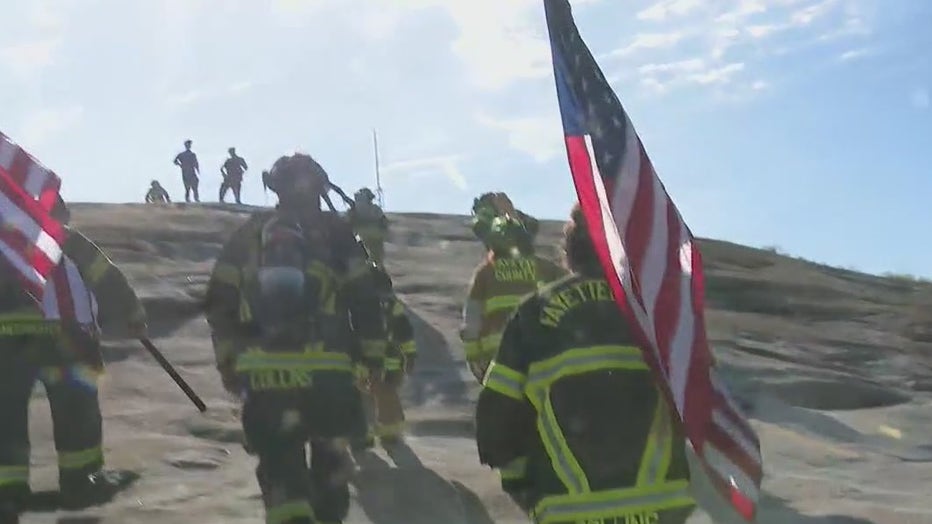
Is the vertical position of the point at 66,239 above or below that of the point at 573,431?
above

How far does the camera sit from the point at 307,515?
6016mm

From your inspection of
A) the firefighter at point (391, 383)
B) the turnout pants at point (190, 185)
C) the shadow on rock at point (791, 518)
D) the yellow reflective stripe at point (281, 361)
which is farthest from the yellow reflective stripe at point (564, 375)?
the turnout pants at point (190, 185)

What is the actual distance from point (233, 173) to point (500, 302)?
23.1m

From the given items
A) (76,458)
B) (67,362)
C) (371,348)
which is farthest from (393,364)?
(371,348)

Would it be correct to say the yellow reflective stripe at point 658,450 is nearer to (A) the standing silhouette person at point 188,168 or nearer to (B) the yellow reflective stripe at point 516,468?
(B) the yellow reflective stripe at point 516,468

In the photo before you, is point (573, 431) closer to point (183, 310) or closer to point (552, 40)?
point (552, 40)

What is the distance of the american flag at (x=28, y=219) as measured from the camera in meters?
6.90

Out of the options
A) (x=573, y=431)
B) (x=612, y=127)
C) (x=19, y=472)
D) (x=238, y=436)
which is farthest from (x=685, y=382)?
(x=238, y=436)

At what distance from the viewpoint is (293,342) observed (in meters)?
6.06

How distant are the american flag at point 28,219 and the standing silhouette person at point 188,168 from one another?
2388cm

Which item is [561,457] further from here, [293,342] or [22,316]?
[22,316]

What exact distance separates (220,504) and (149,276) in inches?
415

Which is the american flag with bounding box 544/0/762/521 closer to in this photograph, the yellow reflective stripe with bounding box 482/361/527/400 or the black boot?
the yellow reflective stripe with bounding box 482/361/527/400

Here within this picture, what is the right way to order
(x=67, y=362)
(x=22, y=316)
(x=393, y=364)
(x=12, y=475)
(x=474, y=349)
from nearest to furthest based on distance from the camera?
(x=12, y=475), (x=22, y=316), (x=67, y=362), (x=474, y=349), (x=393, y=364)
